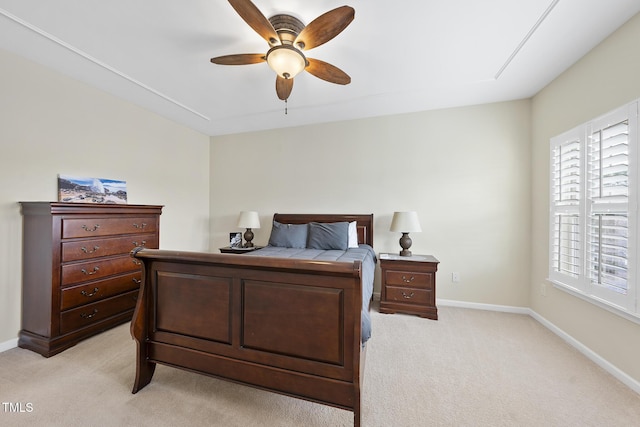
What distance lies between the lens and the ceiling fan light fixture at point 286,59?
175 centimetres

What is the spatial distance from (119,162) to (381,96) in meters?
3.33

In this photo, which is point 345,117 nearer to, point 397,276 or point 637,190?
point 397,276

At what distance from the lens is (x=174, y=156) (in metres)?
3.81

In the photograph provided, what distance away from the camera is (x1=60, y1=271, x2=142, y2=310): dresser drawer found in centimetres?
221

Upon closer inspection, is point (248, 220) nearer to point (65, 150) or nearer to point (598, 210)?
point (65, 150)

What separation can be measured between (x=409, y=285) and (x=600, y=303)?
1550mm

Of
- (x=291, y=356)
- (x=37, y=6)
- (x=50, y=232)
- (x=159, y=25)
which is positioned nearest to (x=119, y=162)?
(x=50, y=232)

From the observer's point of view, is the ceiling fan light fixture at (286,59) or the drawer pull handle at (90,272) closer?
→ the ceiling fan light fixture at (286,59)

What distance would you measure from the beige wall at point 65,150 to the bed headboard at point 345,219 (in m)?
1.76

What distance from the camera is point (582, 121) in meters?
2.22

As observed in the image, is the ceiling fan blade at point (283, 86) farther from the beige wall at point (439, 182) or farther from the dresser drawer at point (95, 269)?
the dresser drawer at point (95, 269)

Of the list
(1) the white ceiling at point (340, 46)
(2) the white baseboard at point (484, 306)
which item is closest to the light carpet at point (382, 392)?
(2) the white baseboard at point (484, 306)

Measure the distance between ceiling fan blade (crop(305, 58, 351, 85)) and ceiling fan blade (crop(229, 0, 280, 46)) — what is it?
0.33 metres

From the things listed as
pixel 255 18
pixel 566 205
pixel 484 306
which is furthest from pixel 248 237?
pixel 566 205
